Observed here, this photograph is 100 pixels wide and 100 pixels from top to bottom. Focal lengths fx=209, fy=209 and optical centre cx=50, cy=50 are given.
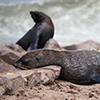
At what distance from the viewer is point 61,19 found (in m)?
17.3

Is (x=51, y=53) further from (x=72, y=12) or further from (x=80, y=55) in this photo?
(x=72, y=12)

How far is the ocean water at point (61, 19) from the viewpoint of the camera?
13.9 meters

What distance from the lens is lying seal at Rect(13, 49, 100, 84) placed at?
3.29 m

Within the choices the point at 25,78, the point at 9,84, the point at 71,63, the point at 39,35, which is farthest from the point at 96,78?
the point at 39,35

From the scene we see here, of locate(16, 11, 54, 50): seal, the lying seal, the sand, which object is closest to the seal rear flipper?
the lying seal

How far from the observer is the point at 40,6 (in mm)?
21188

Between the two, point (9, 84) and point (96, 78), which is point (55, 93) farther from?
point (96, 78)

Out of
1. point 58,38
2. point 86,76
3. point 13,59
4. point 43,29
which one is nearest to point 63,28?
point 58,38

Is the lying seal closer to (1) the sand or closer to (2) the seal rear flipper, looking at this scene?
(2) the seal rear flipper

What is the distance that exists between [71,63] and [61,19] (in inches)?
562

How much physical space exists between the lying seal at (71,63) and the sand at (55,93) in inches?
16.6

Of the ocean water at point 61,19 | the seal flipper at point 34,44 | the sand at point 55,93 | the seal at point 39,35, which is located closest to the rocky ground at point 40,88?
the sand at point 55,93

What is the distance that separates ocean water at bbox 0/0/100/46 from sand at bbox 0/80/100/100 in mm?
9278

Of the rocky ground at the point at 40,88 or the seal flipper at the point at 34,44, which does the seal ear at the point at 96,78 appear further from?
the seal flipper at the point at 34,44
